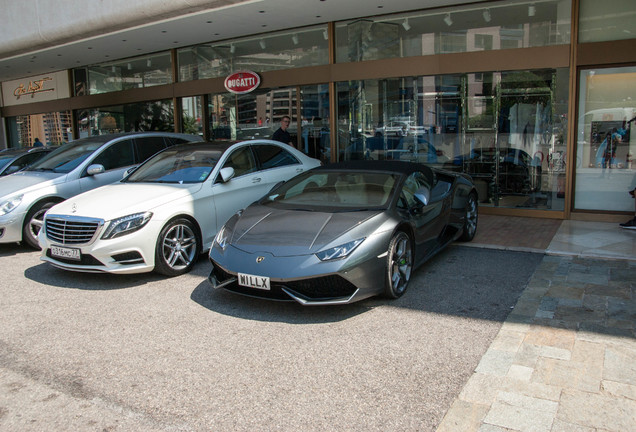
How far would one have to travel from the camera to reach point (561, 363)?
3.68 m

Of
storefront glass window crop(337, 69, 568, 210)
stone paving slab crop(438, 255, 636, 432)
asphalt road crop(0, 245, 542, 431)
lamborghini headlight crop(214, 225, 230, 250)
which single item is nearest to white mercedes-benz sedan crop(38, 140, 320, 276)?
asphalt road crop(0, 245, 542, 431)

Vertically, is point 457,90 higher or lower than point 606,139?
higher

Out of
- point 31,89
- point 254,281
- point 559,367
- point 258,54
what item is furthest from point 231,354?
point 31,89

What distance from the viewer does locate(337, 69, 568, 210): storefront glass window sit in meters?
9.39


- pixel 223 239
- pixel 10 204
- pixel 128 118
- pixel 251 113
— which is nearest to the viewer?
pixel 223 239

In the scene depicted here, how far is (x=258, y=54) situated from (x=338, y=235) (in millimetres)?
Answer: 9194

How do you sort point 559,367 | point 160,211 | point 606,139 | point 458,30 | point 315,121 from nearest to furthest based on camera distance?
point 559,367 < point 160,211 < point 606,139 < point 458,30 < point 315,121

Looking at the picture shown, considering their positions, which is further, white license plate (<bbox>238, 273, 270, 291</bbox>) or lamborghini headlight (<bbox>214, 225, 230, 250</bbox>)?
lamborghini headlight (<bbox>214, 225, 230, 250</bbox>)

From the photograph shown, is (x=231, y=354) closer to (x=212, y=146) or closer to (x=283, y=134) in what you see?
(x=212, y=146)

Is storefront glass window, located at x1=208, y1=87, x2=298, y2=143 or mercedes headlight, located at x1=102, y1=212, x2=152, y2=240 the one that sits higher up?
storefront glass window, located at x1=208, y1=87, x2=298, y2=143

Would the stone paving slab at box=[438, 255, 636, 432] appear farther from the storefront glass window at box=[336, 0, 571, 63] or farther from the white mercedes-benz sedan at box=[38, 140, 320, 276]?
the storefront glass window at box=[336, 0, 571, 63]

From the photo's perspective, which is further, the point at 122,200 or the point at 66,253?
the point at 122,200

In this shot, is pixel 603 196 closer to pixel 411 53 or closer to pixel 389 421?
pixel 411 53

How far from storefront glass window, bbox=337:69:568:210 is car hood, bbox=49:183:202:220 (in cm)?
560
